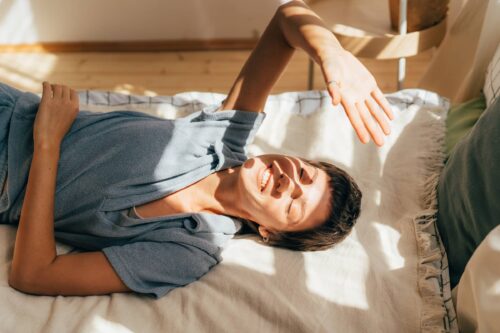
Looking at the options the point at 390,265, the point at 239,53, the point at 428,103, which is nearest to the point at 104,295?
the point at 390,265

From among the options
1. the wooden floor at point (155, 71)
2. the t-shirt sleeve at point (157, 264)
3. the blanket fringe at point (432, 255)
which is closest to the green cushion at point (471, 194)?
the blanket fringe at point (432, 255)

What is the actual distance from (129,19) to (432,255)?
202 cm

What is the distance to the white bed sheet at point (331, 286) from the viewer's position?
125 cm

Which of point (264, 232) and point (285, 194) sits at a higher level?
point (285, 194)

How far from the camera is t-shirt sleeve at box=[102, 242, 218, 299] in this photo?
1.30m

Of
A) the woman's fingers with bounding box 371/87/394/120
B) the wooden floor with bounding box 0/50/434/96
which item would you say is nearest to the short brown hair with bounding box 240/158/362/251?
the woman's fingers with bounding box 371/87/394/120

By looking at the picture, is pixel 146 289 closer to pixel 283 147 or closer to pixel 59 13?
pixel 283 147

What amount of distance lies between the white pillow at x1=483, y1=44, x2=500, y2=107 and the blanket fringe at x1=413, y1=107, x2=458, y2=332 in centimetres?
16

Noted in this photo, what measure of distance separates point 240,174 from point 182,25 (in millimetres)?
1657

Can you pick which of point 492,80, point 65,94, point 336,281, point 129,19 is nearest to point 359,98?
point 336,281

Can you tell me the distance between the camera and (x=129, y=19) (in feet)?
9.34

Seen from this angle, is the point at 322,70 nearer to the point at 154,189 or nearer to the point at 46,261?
the point at 154,189

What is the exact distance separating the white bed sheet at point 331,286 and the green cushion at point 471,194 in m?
0.04

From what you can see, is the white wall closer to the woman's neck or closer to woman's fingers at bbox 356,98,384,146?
the woman's neck
